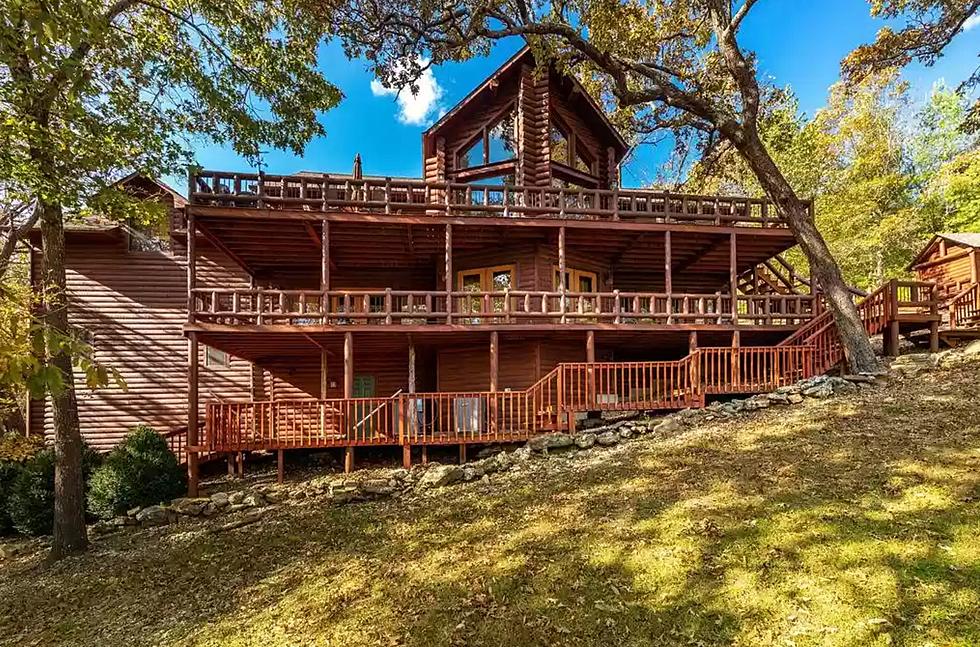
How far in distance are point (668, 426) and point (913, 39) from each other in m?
→ 15.0

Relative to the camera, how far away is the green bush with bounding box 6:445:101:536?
10961 mm

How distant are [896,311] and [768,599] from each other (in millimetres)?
12822

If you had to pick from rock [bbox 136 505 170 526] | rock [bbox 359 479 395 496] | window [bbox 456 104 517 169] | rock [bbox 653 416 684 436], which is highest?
window [bbox 456 104 517 169]

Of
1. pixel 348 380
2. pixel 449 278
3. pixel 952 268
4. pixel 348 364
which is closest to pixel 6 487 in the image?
pixel 348 380

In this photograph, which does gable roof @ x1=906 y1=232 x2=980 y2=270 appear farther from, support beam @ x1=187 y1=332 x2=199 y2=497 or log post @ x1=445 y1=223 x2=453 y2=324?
support beam @ x1=187 y1=332 x2=199 y2=497

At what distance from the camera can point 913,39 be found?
14.8 meters

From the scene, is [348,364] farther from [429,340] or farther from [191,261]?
[191,261]

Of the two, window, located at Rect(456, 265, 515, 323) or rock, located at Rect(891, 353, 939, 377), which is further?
window, located at Rect(456, 265, 515, 323)

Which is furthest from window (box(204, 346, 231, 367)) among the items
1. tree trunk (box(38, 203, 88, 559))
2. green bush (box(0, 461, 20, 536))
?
tree trunk (box(38, 203, 88, 559))

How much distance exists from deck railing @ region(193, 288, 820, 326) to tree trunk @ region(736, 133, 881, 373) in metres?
2.19

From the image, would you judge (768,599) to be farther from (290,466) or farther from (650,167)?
(650,167)

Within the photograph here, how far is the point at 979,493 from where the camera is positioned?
19.7 feet

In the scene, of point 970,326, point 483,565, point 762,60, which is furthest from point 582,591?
point 762,60

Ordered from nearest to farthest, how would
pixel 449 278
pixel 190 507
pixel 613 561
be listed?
pixel 613 561, pixel 190 507, pixel 449 278
